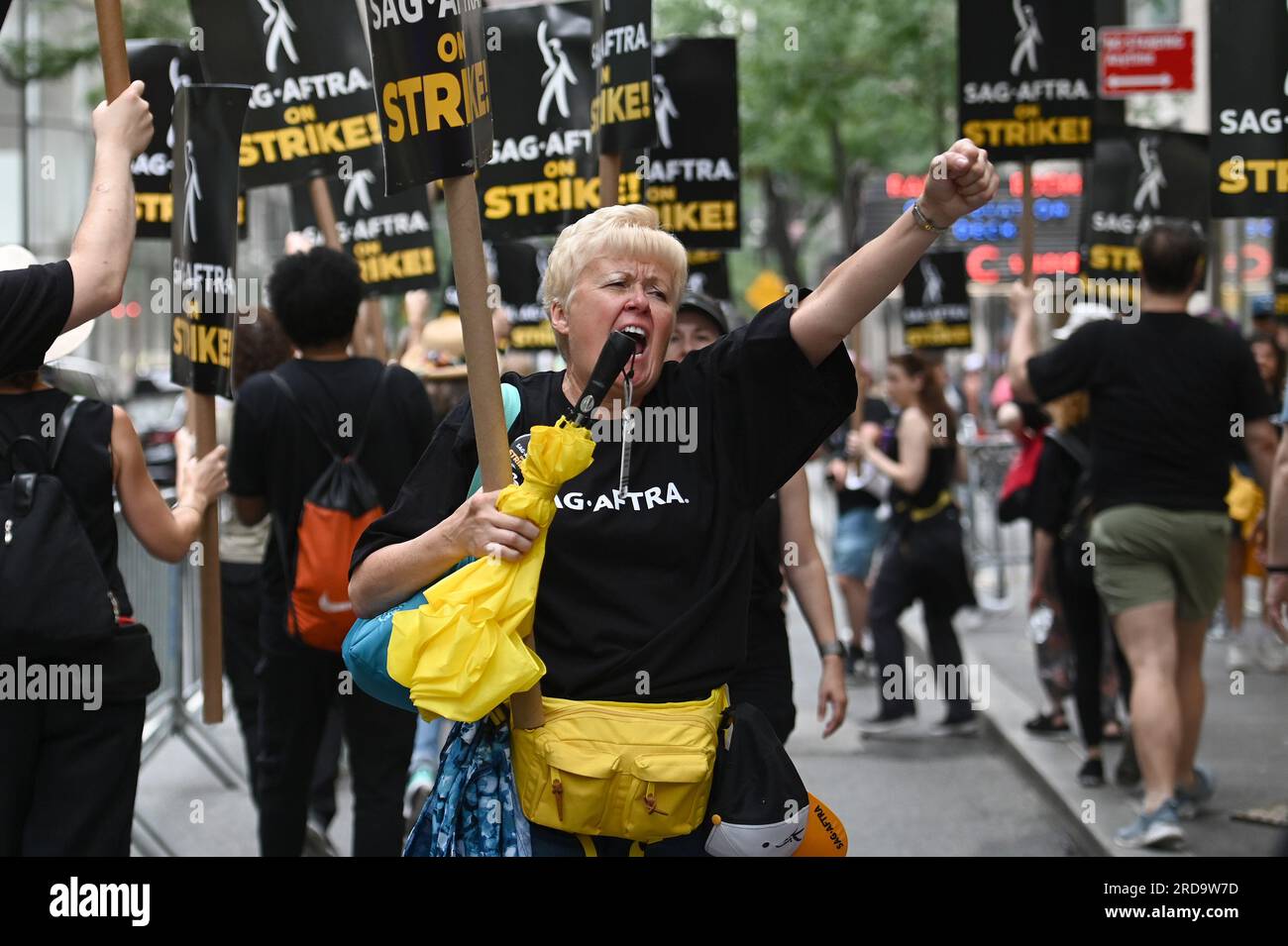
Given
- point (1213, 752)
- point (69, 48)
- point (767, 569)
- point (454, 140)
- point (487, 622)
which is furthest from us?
point (69, 48)

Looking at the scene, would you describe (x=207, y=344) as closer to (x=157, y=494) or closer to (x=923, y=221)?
(x=157, y=494)

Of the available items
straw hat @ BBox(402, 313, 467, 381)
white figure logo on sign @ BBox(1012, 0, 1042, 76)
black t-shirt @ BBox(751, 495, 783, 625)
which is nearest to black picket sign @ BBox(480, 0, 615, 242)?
straw hat @ BBox(402, 313, 467, 381)

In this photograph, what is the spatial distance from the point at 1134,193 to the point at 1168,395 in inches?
134

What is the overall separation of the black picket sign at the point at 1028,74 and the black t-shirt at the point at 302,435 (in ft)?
11.7

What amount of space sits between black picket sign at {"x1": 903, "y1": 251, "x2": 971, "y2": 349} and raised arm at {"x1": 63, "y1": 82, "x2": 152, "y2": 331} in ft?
32.6

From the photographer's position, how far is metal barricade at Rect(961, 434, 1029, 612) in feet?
47.9

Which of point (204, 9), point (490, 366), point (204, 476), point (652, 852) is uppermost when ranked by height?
point (204, 9)

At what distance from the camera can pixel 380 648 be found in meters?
3.18

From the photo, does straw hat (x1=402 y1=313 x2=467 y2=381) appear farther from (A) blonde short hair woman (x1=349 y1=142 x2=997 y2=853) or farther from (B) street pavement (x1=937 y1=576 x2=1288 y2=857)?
(A) blonde short hair woman (x1=349 y1=142 x2=997 y2=853)

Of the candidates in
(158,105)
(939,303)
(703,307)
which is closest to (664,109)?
(158,105)

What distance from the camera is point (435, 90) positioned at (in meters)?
3.11
